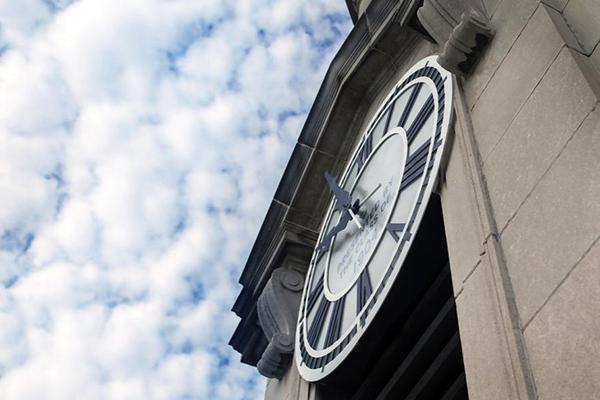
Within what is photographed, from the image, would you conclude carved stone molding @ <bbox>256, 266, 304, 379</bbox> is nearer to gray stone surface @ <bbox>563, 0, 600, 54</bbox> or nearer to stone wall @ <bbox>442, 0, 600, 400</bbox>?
stone wall @ <bbox>442, 0, 600, 400</bbox>

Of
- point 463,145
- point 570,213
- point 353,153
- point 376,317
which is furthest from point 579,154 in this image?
point 353,153

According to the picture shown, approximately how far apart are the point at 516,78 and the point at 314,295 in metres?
2.54

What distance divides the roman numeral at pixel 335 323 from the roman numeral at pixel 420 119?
3.33 ft

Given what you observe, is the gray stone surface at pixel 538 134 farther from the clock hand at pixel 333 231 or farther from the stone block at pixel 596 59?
the clock hand at pixel 333 231

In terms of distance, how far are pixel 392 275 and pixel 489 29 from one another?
4.00 ft

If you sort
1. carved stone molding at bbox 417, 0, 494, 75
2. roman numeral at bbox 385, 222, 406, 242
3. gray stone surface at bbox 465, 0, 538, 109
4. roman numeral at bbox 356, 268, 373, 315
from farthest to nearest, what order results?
1. roman numeral at bbox 356, 268, 373, 315
2. roman numeral at bbox 385, 222, 406, 242
3. carved stone molding at bbox 417, 0, 494, 75
4. gray stone surface at bbox 465, 0, 538, 109

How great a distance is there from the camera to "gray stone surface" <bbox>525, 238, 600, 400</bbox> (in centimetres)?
186

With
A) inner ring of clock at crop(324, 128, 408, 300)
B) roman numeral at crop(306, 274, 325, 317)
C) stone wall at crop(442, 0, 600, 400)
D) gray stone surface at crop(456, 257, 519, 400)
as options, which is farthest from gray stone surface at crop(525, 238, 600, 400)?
roman numeral at crop(306, 274, 325, 317)

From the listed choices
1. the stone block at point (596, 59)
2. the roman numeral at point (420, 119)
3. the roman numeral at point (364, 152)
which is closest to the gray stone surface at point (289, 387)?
the roman numeral at point (364, 152)

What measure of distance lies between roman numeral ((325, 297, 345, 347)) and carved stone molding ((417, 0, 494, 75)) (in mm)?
1553

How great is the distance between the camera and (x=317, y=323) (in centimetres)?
469

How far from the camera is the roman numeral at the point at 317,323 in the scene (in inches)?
181

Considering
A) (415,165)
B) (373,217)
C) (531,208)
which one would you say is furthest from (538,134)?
(373,217)

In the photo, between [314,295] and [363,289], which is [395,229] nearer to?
[363,289]
